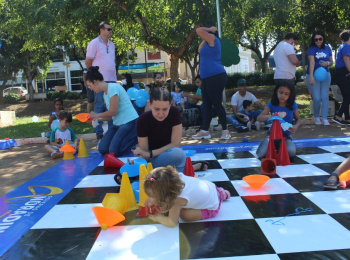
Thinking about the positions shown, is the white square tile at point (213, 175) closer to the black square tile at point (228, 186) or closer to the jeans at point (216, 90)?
the black square tile at point (228, 186)

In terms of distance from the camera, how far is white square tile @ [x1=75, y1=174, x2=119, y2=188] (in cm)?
280

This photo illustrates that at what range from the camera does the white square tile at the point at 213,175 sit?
9.25ft

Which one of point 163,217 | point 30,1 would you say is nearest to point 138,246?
point 163,217

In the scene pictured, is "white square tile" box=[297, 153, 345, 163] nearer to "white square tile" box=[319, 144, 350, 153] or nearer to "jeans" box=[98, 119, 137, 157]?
"white square tile" box=[319, 144, 350, 153]

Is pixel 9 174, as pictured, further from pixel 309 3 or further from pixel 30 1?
pixel 309 3

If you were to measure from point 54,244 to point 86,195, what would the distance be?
2.62 feet

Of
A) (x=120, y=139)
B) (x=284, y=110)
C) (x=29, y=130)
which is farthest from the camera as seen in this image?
(x=29, y=130)

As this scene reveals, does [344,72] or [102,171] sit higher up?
[344,72]

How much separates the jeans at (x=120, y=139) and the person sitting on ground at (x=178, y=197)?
76.7 inches

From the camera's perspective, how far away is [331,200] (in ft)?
7.18

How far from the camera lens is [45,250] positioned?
169cm

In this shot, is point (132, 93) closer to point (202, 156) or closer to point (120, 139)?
point (120, 139)

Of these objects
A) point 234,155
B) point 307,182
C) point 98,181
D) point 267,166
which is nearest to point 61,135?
point 98,181

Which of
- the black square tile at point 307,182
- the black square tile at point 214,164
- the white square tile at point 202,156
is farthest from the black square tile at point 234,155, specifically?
the black square tile at point 307,182
